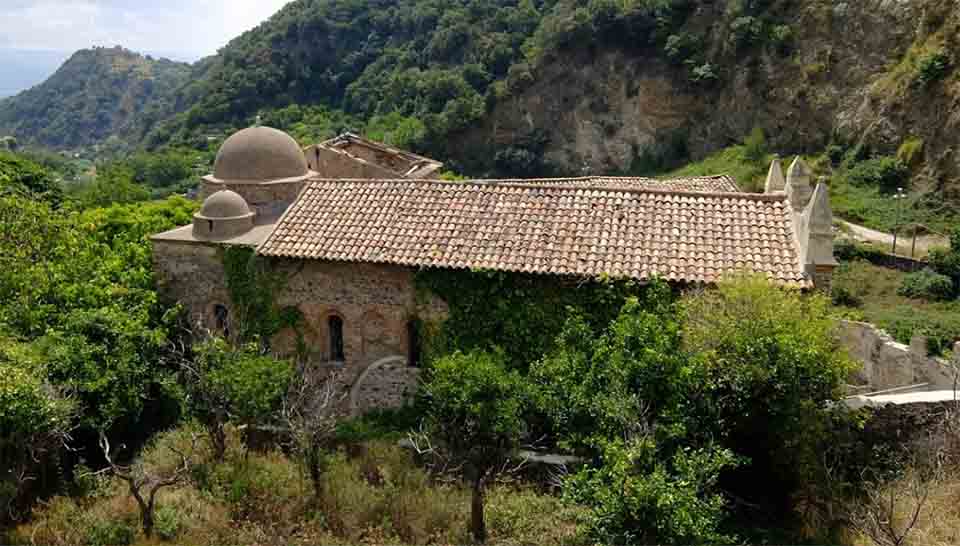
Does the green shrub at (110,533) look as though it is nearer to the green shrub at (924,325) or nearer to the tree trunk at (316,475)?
the tree trunk at (316,475)

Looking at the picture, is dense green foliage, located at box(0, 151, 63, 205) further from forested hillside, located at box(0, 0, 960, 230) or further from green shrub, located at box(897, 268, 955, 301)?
green shrub, located at box(897, 268, 955, 301)

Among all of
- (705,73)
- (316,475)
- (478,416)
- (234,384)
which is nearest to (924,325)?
(478,416)

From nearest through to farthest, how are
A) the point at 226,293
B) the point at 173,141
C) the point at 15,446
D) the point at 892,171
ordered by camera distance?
the point at 15,446 < the point at 226,293 < the point at 892,171 < the point at 173,141

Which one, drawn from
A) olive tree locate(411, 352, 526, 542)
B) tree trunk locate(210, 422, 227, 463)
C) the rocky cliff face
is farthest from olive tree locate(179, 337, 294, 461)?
the rocky cliff face

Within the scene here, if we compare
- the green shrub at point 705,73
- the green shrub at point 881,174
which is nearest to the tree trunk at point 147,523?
the green shrub at point 881,174

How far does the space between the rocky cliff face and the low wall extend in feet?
75.9

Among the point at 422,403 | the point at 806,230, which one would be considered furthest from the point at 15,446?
the point at 806,230

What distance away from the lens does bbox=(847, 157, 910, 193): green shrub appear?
1698 inches

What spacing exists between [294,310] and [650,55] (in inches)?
2335

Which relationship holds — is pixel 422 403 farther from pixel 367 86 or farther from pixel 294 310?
pixel 367 86

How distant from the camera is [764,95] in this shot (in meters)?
58.6

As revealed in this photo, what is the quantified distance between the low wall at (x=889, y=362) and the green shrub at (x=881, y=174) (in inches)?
888

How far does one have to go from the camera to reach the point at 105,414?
15.6m

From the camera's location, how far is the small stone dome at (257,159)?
885 inches
